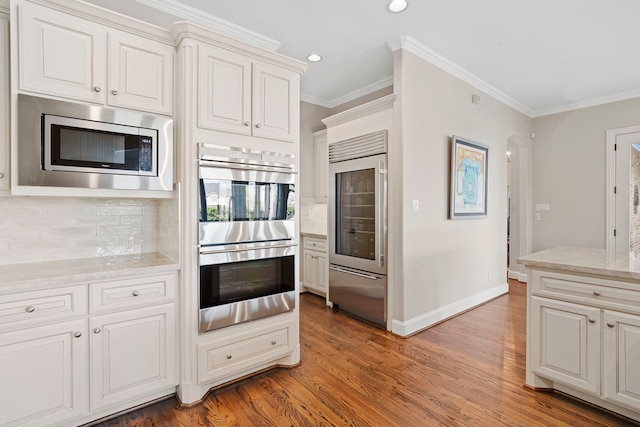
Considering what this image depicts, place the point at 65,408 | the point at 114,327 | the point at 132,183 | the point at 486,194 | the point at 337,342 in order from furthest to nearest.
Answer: the point at 486,194
the point at 337,342
the point at 132,183
the point at 114,327
the point at 65,408

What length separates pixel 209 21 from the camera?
2793mm

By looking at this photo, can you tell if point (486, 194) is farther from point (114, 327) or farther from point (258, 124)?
point (114, 327)

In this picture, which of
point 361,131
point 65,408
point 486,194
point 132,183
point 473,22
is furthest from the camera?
point 486,194

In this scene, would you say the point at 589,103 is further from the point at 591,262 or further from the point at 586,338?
the point at 586,338

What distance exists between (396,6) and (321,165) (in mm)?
2380

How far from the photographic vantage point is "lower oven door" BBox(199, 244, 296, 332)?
219cm

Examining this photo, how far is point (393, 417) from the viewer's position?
2006 millimetres

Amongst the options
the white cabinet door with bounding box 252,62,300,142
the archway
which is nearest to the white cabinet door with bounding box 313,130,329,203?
the white cabinet door with bounding box 252,62,300,142

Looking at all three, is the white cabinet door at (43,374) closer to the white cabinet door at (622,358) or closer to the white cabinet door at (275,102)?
the white cabinet door at (275,102)

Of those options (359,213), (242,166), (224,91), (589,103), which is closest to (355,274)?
(359,213)

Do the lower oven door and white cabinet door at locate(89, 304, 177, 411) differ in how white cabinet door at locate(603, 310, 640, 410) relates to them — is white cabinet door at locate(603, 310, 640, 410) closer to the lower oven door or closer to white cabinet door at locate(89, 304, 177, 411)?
the lower oven door

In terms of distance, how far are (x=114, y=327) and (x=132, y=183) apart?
88 centimetres

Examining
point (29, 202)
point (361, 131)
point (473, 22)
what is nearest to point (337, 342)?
point (361, 131)

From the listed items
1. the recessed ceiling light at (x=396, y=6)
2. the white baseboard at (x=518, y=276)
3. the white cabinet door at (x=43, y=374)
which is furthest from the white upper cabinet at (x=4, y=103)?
the white baseboard at (x=518, y=276)
